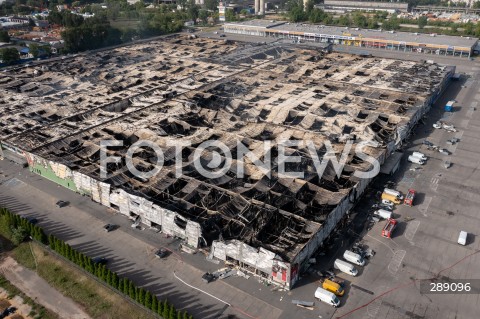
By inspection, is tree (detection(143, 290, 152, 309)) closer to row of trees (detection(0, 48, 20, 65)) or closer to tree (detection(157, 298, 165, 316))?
tree (detection(157, 298, 165, 316))

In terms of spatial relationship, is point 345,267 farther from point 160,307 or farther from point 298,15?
point 298,15

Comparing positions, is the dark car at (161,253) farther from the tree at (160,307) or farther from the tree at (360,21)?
the tree at (360,21)

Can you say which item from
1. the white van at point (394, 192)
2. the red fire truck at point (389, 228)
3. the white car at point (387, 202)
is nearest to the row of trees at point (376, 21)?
the white van at point (394, 192)

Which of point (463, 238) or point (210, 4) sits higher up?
point (210, 4)

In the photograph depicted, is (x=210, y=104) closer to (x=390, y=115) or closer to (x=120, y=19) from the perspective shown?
(x=390, y=115)

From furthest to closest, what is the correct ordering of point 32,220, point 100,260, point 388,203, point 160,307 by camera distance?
point 388,203, point 32,220, point 100,260, point 160,307

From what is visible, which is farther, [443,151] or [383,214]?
[443,151]

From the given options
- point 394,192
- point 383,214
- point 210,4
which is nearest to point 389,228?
point 383,214
